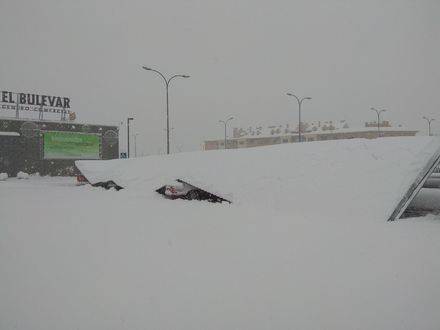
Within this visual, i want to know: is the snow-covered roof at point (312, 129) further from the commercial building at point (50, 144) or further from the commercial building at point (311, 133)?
the commercial building at point (50, 144)

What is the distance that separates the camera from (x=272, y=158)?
43.5 feet

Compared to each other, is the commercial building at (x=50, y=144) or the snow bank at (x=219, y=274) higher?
the commercial building at (x=50, y=144)

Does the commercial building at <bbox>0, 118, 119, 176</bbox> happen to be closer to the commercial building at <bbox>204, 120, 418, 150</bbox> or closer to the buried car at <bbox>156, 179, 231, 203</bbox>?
the buried car at <bbox>156, 179, 231, 203</bbox>

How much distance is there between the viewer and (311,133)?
93.8 m

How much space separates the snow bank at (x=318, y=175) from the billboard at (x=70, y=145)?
35.4 meters

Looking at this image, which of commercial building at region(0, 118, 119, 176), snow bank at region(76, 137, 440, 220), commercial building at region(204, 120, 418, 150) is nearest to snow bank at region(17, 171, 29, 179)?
commercial building at region(0, 118, 119, 176)

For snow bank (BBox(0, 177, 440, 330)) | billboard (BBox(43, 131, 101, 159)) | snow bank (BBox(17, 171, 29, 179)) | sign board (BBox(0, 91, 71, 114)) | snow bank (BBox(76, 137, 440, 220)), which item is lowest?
snow bank (BBox(0, 177, 440, 330))

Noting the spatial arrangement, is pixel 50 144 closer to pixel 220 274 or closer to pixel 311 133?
pixel 220 274

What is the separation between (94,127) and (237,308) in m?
49.4

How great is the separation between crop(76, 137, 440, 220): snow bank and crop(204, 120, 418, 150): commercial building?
251 ft

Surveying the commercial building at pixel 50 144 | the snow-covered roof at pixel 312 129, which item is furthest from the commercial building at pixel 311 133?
the commercial building at pixel 50 144

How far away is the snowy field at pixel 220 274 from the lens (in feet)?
13.2

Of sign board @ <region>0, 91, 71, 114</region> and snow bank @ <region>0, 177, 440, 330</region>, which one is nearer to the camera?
snow bank @ <region>0, 177, 440, 330</region>

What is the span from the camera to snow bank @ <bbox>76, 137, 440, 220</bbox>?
Result: 980 cm
